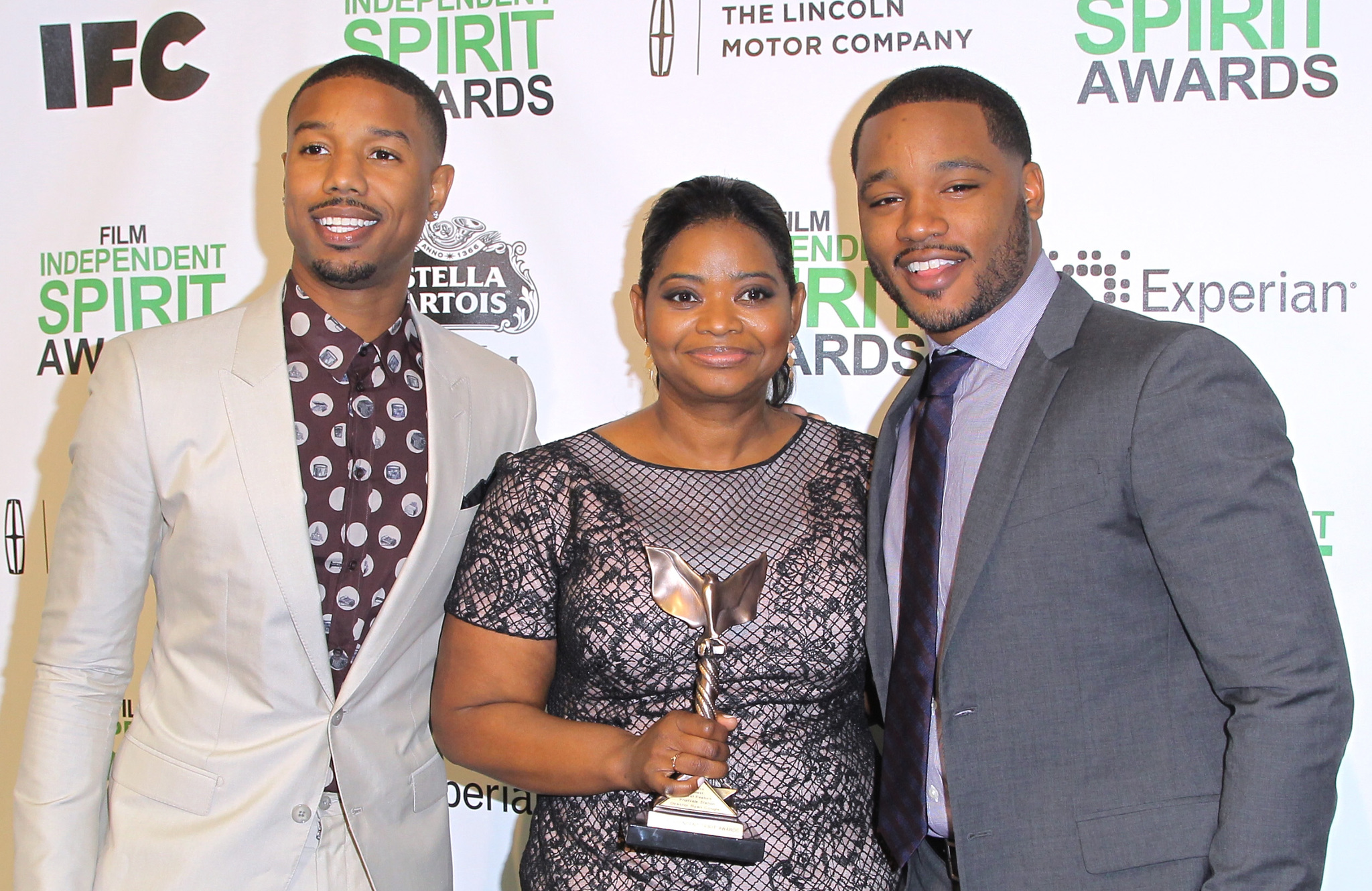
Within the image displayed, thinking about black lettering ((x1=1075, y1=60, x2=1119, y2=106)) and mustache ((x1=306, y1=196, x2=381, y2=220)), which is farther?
black lettering ((x1=1075, y1=60, x2=1119, y2=106))

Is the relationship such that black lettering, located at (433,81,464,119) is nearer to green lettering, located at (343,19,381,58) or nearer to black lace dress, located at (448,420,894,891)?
green lettering, located at (343,19,381,58)

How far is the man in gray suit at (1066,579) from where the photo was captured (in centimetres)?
131

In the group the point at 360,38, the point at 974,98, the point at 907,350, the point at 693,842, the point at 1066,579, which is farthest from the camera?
the point at 360,38

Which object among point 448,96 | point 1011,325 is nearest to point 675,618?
point 1011,325

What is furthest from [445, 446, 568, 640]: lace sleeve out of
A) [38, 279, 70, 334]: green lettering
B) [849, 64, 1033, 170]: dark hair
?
[38, 279, 70, 334]: green lettering

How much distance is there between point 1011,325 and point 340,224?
1129 mm

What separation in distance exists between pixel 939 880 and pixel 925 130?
1.17 m

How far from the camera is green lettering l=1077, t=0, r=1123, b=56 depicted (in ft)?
8.11

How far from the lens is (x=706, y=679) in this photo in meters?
1.61

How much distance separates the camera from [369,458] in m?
1.85

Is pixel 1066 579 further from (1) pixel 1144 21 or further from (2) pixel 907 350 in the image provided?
(1) pixel 1144 21

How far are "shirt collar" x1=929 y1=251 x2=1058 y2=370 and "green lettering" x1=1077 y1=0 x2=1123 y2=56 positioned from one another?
110 centimetres

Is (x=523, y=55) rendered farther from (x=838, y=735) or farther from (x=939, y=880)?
(x=939, y=880)

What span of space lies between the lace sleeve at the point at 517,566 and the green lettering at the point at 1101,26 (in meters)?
1.65
